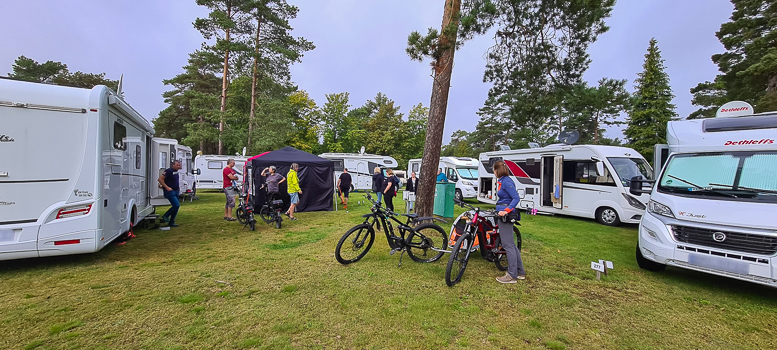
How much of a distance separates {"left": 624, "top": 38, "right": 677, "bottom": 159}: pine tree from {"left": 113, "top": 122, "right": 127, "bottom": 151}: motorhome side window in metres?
24.4

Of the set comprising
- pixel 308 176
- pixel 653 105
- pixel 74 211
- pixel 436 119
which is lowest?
pixel 74 211

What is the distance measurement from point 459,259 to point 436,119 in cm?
339

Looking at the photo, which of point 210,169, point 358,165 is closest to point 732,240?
point 358,165

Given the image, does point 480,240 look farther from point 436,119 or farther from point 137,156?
point 137,156

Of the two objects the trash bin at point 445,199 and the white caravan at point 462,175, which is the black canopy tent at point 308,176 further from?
the white caravan at point 462,175

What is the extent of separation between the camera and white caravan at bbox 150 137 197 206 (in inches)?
301

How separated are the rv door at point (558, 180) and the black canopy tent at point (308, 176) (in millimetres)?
7042

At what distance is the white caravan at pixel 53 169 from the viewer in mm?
3826

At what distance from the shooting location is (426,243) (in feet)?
15.4

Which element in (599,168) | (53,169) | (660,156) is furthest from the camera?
(599,168)

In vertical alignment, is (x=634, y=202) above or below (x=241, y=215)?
above

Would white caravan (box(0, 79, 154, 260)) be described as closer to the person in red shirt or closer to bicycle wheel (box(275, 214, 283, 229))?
the person in red shirt

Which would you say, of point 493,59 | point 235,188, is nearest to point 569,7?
point 493,59

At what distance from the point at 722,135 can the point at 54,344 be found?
7622mm
